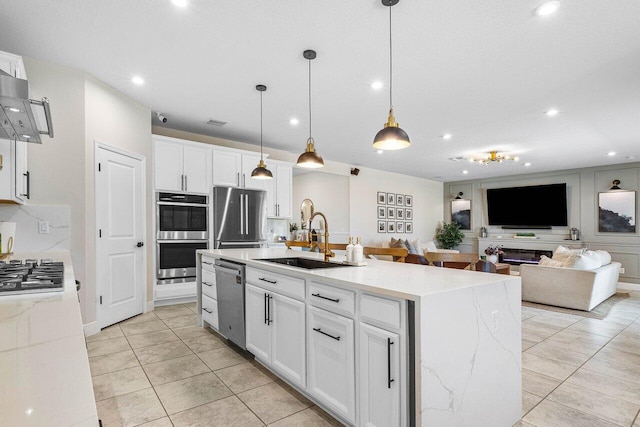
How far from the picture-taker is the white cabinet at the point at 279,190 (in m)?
5.84

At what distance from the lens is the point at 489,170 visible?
862 centimetres

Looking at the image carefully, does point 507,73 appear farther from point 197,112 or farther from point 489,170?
point 489,170

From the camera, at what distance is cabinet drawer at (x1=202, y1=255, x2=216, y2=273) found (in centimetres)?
348

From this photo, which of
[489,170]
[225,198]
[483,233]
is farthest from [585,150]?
Result: [225,198]

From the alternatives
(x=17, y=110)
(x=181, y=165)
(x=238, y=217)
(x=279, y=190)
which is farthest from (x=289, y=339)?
(x=279, y=190)

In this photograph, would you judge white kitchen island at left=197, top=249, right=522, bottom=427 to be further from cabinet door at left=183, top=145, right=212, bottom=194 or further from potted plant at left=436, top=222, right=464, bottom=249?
potted plant at left=436, top=222, right=464, bottom=249

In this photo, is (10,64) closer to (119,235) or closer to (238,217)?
(119,235)

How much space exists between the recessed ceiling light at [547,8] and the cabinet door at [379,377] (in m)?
2.39

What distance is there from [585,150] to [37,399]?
8006 mm

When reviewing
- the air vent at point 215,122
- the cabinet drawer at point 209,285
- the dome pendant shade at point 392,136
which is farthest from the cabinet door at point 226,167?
the dome pendant shade at point 392,136

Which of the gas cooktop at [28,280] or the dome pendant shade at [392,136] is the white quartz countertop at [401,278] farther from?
the gas cooktop at [28,280]

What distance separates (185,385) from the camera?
97.0 inches

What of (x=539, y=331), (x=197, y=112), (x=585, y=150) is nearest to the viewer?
(x=539, y=331)

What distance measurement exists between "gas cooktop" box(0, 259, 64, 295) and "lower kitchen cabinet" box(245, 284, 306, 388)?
1276 millimetres
